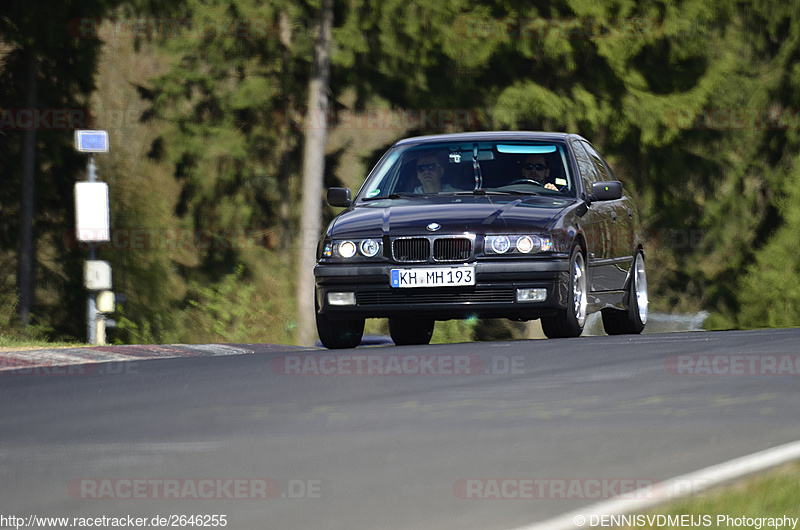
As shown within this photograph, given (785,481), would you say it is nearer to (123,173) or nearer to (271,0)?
(271,0)

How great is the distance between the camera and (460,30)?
30797 millimetres

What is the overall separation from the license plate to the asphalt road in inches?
33.3

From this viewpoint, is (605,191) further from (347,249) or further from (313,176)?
(313,176)

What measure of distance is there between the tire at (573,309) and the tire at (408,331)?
87.5 inches

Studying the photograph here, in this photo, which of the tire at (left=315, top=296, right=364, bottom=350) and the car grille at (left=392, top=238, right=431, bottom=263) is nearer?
the car grille at (left=392, top=238, right=431, bottom=263)

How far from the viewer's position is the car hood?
11.3 m

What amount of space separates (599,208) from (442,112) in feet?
62.7

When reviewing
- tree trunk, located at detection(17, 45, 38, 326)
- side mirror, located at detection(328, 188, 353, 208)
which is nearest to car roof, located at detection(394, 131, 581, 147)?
side mirror, located at detection(328, 188, 353, 208)

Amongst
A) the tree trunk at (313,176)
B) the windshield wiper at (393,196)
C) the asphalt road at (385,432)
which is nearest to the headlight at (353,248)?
the windshield wiper at (393,196)

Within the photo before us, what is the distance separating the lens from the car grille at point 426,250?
1128 cm

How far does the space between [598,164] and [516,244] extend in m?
3.30

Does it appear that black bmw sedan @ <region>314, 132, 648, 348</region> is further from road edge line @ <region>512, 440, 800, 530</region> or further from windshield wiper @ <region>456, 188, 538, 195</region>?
road edge line @ <region>512, 440, 800, 530</region>

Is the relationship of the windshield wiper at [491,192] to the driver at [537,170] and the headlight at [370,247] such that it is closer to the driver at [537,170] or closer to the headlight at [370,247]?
the driver at [537,170]

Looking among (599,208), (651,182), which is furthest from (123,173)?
(599,208)
